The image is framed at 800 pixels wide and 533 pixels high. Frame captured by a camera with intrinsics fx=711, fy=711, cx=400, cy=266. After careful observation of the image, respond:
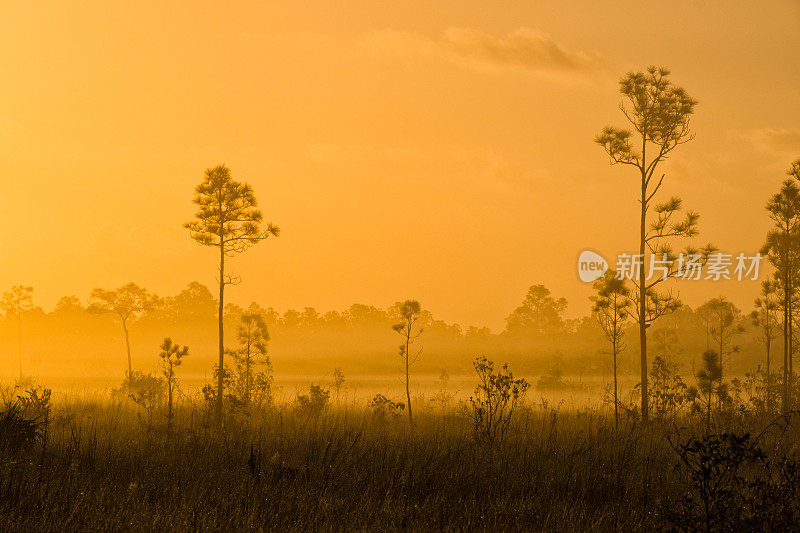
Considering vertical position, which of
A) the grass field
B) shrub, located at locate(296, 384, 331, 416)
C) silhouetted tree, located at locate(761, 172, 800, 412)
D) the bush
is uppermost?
silhouetted tree, located at locate(761, 172, 800, 412)

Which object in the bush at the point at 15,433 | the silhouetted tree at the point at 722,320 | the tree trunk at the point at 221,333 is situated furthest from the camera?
the silhouetted tree at the point at 722,320

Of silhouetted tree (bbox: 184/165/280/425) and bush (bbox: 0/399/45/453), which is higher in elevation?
silhouetted tree (bbox: 184/165/280/425)

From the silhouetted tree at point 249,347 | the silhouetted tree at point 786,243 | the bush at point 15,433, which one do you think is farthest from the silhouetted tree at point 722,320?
the bush at point 15,433

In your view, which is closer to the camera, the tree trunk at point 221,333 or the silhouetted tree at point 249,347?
the tree trunk at point 221,333

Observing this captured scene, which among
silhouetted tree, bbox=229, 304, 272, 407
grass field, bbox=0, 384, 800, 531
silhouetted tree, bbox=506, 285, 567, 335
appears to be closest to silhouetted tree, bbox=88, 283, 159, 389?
silhouetted tree, bbox=229, 304, 272, 407

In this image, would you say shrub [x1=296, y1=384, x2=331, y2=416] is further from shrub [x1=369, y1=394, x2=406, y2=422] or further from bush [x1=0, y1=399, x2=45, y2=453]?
bush [x1=0, y1=399, x2=45, y2=453]

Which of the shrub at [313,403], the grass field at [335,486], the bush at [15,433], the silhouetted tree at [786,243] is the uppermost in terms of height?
the silhouetted tree at [786,243]

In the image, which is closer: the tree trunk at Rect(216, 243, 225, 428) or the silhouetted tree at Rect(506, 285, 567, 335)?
the tree trunk at Rect(216, 243, 225, 428)

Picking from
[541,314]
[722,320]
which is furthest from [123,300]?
[541,314]

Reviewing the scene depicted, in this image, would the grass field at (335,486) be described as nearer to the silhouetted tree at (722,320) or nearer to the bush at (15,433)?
the bush at (15,433)

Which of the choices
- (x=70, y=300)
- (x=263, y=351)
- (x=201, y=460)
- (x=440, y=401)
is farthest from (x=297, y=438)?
(x=70, y=300)

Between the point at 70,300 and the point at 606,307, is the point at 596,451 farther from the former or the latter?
the point at 70,300

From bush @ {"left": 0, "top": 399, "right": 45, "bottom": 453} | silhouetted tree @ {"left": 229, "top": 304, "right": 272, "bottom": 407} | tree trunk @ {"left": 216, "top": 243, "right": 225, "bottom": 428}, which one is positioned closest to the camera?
bush @ {"left": 0, "top": 399, "right": 45, "bottom": 453}

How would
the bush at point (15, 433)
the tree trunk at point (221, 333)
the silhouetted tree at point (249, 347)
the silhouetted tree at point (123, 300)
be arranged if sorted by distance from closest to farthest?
the bush at point (15, 433) < the tree trunk at point (221, 333) < the silhouetted tree at point (249, 347) < the silhouetted tree at point (123, 300)
